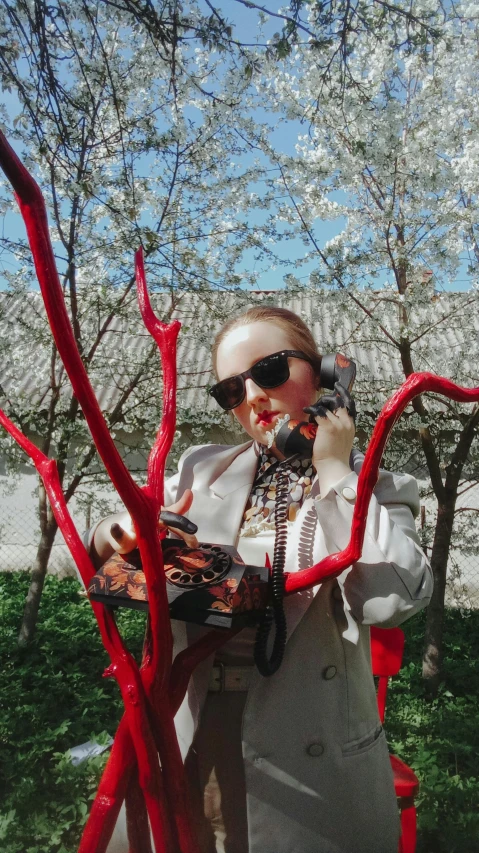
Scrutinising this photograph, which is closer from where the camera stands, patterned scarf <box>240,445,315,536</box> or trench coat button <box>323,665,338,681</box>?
trench coat button <box>323,665,338,681</box>

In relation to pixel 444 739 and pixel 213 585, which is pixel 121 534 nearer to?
pixel 213 585

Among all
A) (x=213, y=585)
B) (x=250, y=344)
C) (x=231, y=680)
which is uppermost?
(x=250, y=344)

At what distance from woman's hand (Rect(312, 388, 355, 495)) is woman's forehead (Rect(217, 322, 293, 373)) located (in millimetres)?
304

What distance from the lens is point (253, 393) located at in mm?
1442

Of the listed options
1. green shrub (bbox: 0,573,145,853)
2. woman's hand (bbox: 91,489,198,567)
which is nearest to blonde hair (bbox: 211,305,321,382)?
woman's hand (bbox: 91,489,198,567)

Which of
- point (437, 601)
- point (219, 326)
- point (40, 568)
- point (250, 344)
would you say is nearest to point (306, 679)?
point (250, 344)

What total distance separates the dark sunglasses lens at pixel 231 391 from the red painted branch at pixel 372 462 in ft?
1.59

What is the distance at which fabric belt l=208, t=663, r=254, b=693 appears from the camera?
1.30 m

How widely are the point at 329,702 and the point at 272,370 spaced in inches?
28.6

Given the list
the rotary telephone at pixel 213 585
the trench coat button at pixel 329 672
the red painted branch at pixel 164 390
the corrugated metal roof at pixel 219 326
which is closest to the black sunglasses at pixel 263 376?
the rotary telephone at pixel 213 585

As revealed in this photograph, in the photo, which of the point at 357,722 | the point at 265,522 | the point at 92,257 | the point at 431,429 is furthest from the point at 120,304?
the point at 357,722

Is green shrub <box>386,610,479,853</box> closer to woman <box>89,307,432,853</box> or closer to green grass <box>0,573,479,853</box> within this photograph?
green grass <box>0,573,479,853</box>

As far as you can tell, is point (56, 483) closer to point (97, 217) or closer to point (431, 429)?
point (97, 217)

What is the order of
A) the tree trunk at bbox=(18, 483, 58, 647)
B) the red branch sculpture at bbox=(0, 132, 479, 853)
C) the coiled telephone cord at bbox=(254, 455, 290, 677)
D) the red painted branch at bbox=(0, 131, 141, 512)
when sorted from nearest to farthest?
A: the red painted branch at bbox=(0, 131, 141, 512) < the red branch sculpture at bbox=(0, 132, 479, 853) < the coiled telephone cord at bbox=(254, 455, 290, 677) < the tree trunk at bbox=(18, 483, 58, 647)
